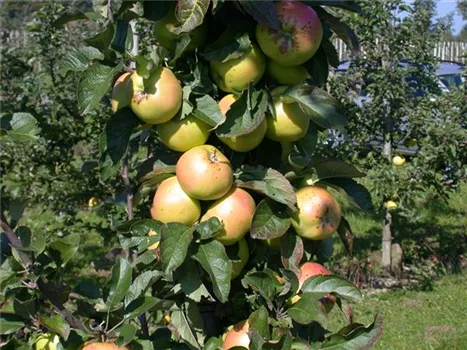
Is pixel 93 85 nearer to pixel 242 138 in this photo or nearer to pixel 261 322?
pixel 242 138

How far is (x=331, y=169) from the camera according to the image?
121cm

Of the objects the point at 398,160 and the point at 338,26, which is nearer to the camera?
the point at 338,26

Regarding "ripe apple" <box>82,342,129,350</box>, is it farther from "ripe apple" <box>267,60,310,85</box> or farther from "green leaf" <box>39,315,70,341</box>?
"ripe apple" <box>267,60,310,85</box>

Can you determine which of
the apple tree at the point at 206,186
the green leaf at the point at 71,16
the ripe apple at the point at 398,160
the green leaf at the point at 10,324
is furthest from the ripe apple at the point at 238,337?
the ripe apple at the point at 398,160

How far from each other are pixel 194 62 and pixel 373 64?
3.98 meters

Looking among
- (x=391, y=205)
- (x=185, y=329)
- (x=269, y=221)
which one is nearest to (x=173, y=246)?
(x=269, y=221)

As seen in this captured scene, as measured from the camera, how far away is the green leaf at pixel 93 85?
1.04m

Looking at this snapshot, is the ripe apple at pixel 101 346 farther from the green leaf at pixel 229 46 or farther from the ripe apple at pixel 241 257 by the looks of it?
the green leaf at pixel 229 46

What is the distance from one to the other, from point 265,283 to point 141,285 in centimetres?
20

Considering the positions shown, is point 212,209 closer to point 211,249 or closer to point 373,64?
point 211,249

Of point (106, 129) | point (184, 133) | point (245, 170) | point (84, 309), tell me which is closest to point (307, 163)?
point (245, 170)

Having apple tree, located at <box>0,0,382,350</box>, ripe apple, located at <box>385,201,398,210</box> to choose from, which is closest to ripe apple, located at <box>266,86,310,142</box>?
apple tree, located at <box>0,0,382,350</box>

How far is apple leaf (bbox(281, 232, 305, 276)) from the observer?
45.2 inches

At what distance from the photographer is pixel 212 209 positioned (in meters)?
1.12
